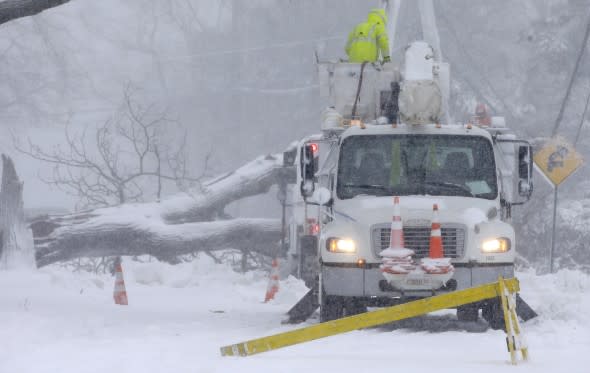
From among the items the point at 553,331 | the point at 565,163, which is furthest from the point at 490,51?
the point at 553,331

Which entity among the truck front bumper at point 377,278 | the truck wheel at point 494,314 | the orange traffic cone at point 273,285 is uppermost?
the truck front bumper at point 377,278

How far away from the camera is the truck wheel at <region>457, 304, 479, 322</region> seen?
10.3 meters

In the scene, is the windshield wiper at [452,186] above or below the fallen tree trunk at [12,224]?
above

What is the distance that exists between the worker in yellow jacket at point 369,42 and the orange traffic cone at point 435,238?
13.2 feet

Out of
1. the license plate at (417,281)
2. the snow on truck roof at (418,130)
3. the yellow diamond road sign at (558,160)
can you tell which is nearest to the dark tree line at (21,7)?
the snow on truck roof at (418,130)

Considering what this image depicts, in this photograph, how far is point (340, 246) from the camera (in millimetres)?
9594

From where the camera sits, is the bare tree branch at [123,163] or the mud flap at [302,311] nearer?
the mud flap at [302,311]

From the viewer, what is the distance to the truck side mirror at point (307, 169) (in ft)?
33.4

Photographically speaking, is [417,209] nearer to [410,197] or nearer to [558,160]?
[410,197]

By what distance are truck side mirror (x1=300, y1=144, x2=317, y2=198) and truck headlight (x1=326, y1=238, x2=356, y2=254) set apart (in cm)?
83

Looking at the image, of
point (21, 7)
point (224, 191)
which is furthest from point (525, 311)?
point (224, 191)

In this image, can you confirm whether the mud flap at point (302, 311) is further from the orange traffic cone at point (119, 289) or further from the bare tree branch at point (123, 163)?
the bare tree branch at point (123, 163)

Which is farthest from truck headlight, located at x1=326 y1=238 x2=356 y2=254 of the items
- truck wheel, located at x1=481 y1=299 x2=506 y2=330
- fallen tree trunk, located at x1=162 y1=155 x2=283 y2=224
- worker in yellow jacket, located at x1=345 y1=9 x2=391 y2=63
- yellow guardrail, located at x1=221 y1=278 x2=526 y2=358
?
fallen tree trunk, located at x1=162 y1=155 x2=283 y2=224

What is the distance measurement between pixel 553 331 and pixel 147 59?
59.5m
